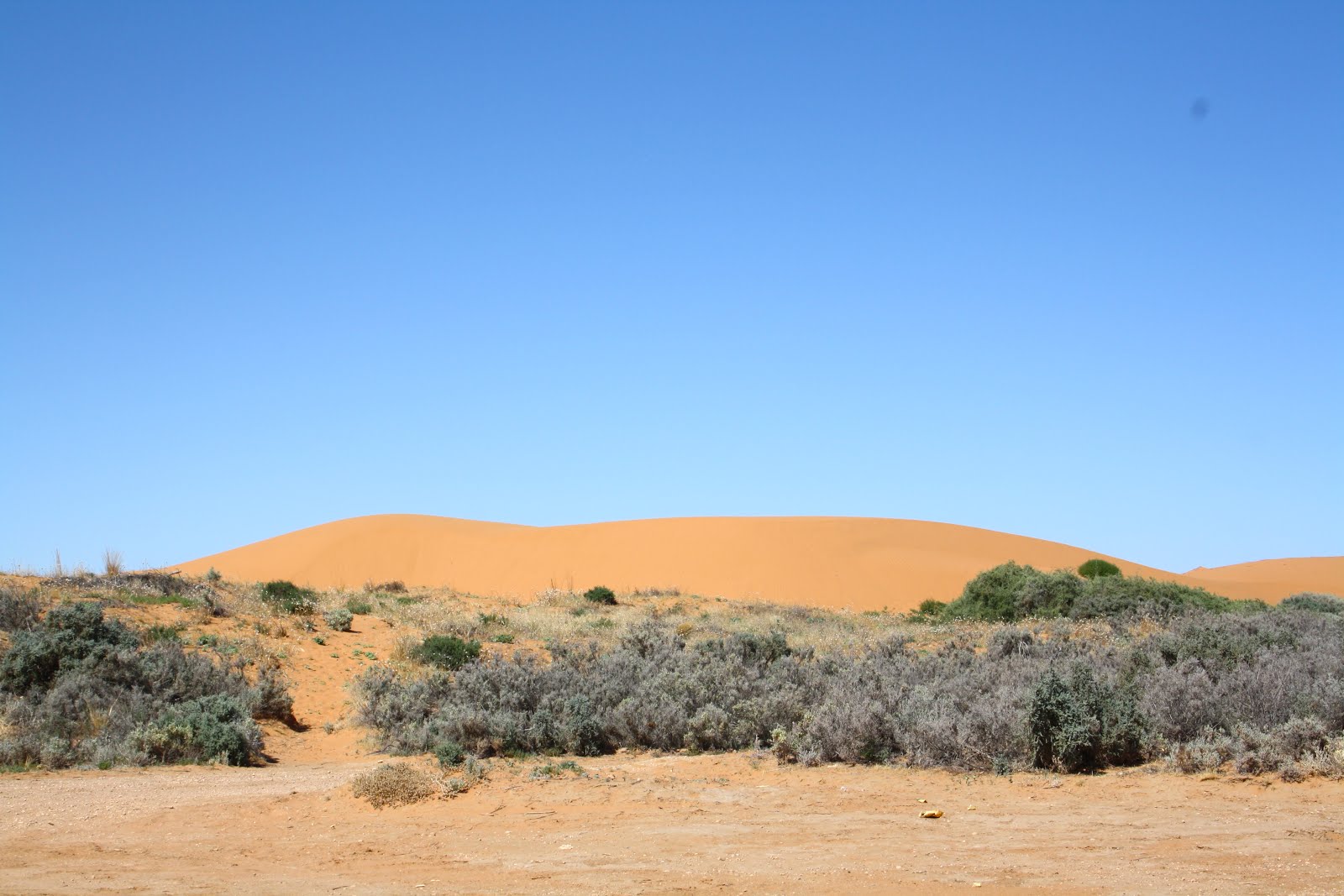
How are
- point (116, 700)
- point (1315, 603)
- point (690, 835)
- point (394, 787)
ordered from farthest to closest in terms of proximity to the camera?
point (1315, 603)
point (116, 700)
point (394, 787)
point (690, 835)

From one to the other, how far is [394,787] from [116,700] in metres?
5.39

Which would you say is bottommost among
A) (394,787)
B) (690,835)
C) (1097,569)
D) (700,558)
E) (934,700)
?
(690,835)

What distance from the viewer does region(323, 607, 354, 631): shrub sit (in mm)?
18219

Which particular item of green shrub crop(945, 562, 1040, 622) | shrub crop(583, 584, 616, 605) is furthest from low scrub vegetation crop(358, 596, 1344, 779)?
shrub crop(583, 584, 616, 605)

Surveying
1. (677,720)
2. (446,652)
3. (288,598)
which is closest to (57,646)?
(446,652)

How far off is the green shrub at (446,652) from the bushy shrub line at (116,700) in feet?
7.29

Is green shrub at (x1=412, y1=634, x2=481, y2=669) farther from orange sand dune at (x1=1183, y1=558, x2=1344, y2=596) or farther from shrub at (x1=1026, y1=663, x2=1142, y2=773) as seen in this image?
orange sand dune at (x1=1183, y1=558, x2=1344, y2=596)

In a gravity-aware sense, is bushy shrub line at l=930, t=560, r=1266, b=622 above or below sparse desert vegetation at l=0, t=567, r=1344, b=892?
above

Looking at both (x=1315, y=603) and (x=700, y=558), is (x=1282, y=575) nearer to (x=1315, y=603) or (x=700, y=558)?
(x=700, y=558)

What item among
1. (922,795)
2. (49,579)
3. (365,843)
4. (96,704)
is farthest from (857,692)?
(49,579)

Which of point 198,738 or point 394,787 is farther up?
point 198,738

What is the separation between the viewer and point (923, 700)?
Result: 1022 cm

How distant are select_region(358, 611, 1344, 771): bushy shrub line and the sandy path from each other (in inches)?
16.9

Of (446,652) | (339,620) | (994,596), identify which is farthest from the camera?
(994,596)
